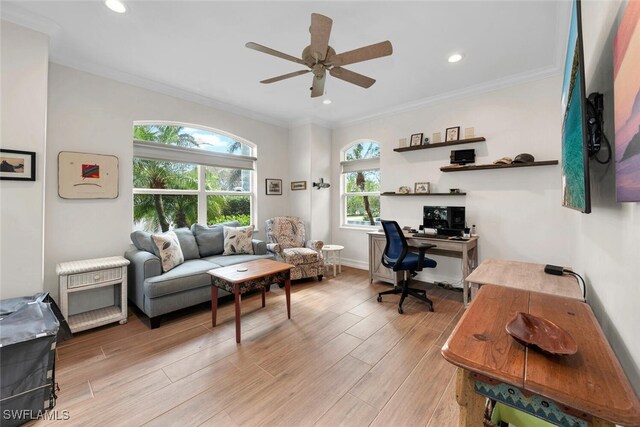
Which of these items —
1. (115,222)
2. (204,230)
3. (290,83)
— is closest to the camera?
(115,222)

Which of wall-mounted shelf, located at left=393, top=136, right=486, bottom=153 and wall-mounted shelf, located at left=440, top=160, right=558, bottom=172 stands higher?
wall-mounted shelf, located at left=393, top=136, right=486, bottom=153

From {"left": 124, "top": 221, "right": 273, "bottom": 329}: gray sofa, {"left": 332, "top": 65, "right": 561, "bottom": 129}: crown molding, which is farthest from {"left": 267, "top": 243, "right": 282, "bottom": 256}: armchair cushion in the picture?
{"left": 332, "top": 65, "right": 561, "bottom": 129}: crown molding

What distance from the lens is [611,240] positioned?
109 centimetres

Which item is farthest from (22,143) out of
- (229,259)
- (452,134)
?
(452,134)

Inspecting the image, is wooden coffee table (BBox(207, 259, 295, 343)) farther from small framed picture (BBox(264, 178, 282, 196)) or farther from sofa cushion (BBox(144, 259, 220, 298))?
small framed picture (BBox(264, 178, 282, 196))

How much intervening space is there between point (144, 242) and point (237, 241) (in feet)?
3.80

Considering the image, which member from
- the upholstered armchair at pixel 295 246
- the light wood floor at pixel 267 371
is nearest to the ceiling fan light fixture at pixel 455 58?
the light wood floor at pixel 267 371

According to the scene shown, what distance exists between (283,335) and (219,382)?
74 cm

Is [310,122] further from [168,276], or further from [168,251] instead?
[168,276]

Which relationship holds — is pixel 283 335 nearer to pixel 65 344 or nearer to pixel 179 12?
pixel 65 344

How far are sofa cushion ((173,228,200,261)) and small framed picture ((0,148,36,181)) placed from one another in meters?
1.52

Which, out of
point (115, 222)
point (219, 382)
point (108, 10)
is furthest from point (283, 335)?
point (108, 10)

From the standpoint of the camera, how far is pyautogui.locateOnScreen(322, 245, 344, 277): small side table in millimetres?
4535

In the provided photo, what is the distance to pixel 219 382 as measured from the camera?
6.15ft
